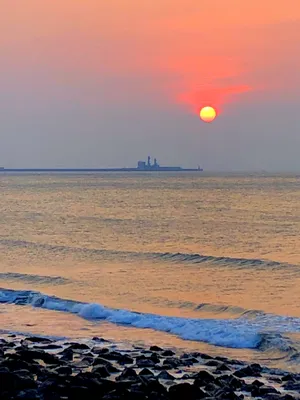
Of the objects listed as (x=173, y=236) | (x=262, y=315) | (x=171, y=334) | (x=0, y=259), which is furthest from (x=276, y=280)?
(x=173, y=236)

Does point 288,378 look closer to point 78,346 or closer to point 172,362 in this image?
point 172,362

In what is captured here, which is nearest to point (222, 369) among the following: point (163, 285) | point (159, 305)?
point (159, 305)

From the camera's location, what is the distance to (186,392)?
11727 millimetres

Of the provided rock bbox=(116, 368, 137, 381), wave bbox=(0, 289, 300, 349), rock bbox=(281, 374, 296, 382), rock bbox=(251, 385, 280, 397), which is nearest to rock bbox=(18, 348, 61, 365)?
rock bbox=(116, 368, 137, 381)

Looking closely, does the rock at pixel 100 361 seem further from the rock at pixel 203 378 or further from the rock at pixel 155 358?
the rock at pixel 203 378

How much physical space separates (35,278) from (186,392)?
18606 millimetres

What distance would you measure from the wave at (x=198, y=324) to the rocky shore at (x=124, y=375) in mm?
2354

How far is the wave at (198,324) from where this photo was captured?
18391 millimetres

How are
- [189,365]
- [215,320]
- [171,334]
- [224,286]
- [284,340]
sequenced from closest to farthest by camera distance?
[189,365] → [284,340] → [171,334] → [215,320] → [224,286]

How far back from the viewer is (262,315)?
832 inches

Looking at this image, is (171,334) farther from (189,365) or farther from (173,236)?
(173,236)

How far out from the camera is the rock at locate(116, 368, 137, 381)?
42.4 ft

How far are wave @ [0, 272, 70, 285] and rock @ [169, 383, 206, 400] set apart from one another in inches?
667

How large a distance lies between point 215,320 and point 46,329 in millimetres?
4786
